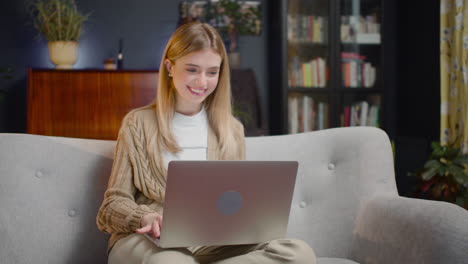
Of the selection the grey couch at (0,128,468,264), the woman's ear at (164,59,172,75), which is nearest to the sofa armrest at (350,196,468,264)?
the grey couch at (0,128,468,264)

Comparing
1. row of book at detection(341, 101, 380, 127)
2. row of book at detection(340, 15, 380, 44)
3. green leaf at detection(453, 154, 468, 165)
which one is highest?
row of book at detection(340, 15, 380, 44)

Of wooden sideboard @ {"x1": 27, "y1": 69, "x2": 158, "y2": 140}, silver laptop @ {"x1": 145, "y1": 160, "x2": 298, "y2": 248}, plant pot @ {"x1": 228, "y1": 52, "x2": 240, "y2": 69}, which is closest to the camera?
silver laptop @ {"x1": 145, "y1": 160, "x2": 298, "y2": 248}

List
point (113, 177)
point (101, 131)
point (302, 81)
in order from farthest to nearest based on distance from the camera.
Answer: point (302, 81), point (101, 131), point (113, 177)

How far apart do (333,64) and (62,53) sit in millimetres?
2208

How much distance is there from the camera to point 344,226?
1.72 metres

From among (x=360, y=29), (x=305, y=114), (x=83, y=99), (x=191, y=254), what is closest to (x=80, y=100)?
(x=83, y=99)

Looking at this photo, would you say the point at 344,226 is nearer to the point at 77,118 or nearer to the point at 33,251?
the point at 33,251

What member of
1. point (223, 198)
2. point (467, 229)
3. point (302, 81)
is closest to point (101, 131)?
point (302, 81)

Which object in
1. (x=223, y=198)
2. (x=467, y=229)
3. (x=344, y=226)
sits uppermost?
(x=223, y=198)

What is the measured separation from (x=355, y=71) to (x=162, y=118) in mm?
3059

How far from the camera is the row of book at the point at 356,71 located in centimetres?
433

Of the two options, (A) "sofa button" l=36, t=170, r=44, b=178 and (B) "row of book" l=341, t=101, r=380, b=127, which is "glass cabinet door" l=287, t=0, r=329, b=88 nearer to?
(B) "row of book" l=341, t=101, r=380, b=127

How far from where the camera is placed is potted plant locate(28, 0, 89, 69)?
3.79 meters

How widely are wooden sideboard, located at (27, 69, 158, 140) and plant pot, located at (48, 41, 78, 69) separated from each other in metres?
0.22
